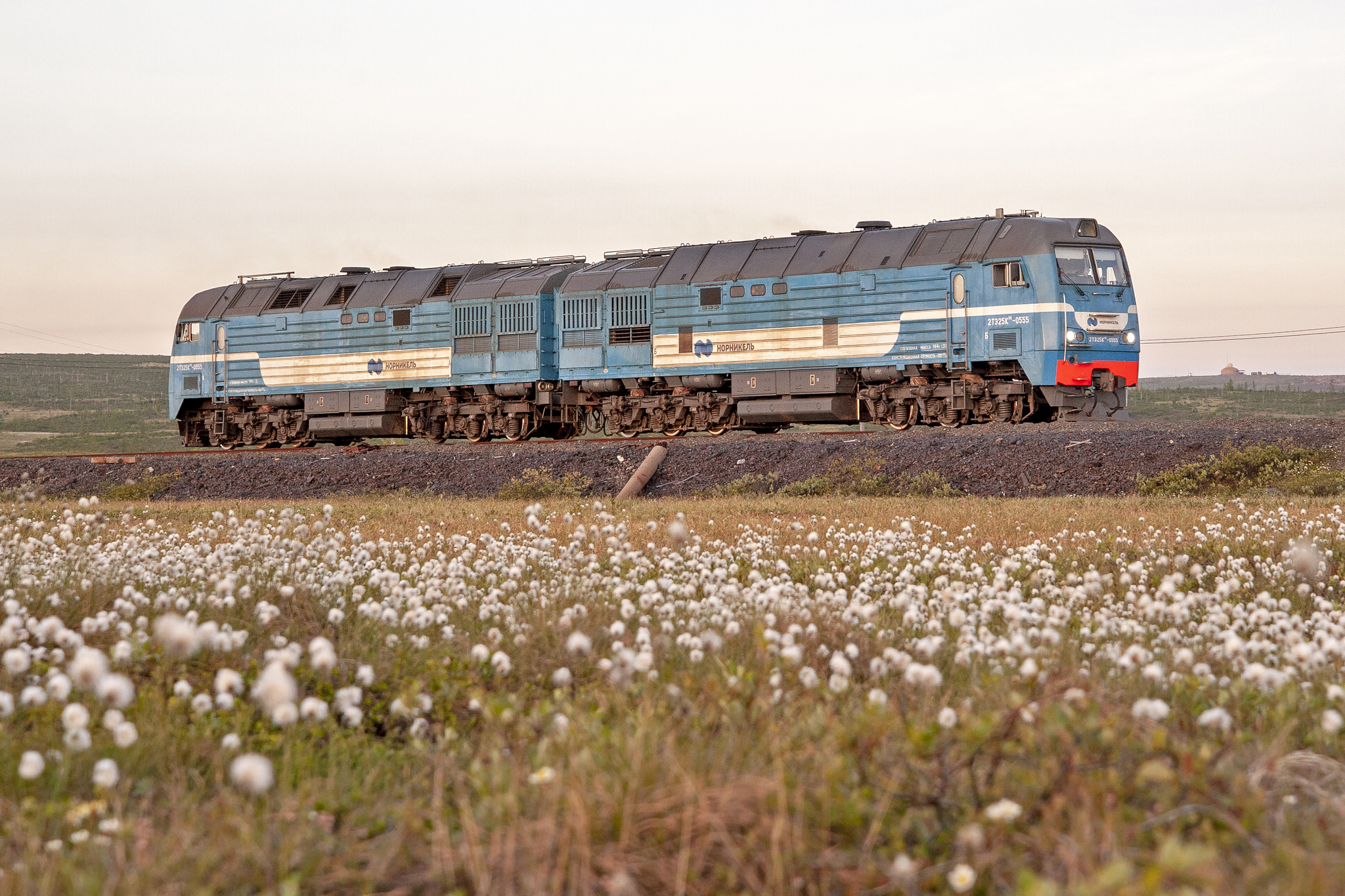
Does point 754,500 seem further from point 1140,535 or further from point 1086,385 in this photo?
point 1086,385

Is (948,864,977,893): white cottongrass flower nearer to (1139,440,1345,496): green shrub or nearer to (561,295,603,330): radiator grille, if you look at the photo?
(1139,440,1345,496): green shrub

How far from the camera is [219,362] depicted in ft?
106

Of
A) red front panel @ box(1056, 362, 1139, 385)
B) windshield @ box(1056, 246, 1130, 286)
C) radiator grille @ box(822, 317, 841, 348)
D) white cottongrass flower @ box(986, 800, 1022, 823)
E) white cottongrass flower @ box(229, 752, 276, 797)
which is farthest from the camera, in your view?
Answer: radiator grille @ box(822, 317, 841, 348)

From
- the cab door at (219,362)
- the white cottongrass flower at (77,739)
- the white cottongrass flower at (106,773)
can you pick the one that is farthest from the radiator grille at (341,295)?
the white cottongrass flower at (106,773)

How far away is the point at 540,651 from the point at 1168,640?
3241mm

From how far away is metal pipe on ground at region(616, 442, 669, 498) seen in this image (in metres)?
18.5

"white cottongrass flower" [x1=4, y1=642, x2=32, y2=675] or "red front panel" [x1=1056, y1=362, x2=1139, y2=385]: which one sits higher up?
"red front panel" [x1=1056, y1=362, x2=1139, y2=385]

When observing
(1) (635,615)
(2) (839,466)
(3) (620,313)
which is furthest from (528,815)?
(3) (620,313)

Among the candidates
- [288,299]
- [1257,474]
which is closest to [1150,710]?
[1257,474]

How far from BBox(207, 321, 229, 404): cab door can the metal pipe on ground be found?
16.6 meters

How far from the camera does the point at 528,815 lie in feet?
11.4

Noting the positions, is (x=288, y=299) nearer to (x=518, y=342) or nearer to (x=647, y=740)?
(x=518, y=342)

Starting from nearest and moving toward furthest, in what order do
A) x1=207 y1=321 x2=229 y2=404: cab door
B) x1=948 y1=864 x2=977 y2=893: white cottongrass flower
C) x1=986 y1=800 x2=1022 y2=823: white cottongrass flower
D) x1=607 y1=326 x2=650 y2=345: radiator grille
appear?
1. x1=948 y1=864 x2=977 y2=893: white cottongrass flower
2. x1=986 y1=800 x2=1022 y2=823: white cottongrass flower
3. x1=607 y1=326 x2=650 y2=345: radiator grille
4. x1=207 y1=321 x2=229 y2=404: cab door

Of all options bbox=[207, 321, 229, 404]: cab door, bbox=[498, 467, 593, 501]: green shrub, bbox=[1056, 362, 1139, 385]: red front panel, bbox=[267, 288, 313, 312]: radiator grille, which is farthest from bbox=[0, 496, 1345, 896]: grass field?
bbox=[207, 321, 229, 404]: cab door
